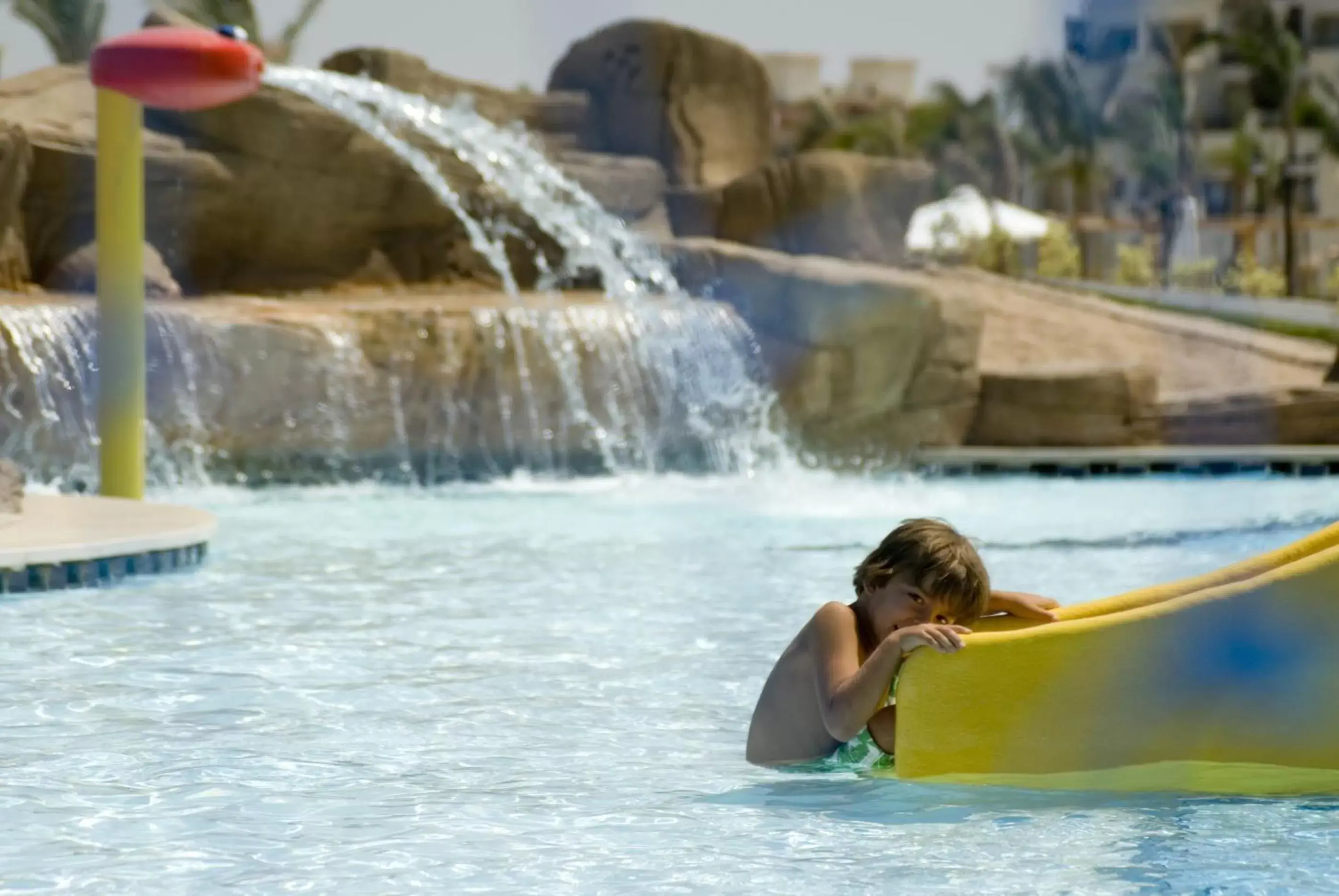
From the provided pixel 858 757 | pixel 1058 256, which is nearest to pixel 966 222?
pixel 1058 256

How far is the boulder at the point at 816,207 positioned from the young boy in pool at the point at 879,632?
14.3 meters

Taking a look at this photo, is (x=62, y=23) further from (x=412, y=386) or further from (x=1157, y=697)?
(x=1157, y=697)

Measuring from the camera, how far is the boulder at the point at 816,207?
18422 mm

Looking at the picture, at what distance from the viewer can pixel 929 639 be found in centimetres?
389

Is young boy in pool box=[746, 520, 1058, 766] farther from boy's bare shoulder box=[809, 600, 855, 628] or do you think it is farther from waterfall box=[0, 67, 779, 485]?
waterfall box=[0, 67, 779, 485]

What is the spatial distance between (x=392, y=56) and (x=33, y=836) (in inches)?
570

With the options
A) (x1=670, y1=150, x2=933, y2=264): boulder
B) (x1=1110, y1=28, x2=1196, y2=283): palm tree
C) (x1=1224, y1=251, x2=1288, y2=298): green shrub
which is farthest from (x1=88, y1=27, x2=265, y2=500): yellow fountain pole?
(x1=1110, y1=28, x2=1196, y2=283): palm tree

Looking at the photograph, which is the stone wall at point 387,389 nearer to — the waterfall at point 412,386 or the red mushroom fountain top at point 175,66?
the waterfall at point 412,386

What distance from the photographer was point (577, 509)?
439 inches

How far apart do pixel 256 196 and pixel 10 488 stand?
7.52 m

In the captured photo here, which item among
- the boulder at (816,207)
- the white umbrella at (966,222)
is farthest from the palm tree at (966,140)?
the boulder at (816,207)

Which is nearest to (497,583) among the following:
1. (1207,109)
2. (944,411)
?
(944,411)

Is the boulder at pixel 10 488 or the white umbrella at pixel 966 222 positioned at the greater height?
→ the white umbrella at pixel 966 222

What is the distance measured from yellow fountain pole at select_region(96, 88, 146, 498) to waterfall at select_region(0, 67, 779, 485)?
83.6 inches
